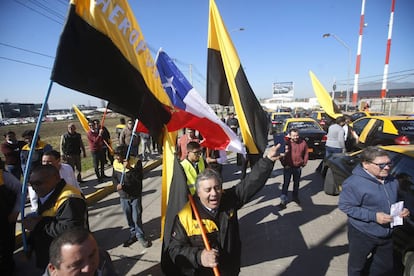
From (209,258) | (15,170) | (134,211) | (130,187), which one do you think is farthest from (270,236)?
(15,170)

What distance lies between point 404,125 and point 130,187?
7787mm

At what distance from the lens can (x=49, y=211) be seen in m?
2.10

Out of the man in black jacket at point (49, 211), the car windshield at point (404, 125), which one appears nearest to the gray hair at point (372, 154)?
the man in black jacket at point (49, 211)

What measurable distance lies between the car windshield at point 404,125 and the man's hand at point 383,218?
616cm

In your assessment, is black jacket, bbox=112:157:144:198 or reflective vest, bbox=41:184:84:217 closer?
reflective vest, bbox=41:184:84:217

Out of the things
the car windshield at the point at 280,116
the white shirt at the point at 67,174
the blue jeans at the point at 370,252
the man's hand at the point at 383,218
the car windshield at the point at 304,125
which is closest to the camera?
the man's hand at the point at 383,218

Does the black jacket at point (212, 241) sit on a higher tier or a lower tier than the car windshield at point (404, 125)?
lower

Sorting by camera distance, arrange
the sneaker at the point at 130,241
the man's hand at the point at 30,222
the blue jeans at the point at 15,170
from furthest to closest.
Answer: the blue jeans at the point at 15,170 < the sneaker at the point at 130,241 < the man's hand at the point at 30,222

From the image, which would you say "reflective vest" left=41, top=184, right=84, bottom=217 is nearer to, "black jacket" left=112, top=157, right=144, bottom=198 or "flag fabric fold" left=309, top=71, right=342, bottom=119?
"black jacket" left=112, top=157, right=144, bottom=198

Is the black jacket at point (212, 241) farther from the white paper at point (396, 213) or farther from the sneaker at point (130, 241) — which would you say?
the sneaker at point (130, 241)

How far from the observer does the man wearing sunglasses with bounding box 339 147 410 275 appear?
2375 mm

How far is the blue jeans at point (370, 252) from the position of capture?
2480mm

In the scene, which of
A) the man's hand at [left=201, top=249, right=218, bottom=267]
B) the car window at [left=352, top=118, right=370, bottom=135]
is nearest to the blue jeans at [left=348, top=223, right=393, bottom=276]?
the man's hand at [left=201, top=249, right=218, bottom=267]

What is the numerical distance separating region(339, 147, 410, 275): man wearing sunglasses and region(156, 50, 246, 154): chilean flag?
4.36 ft
